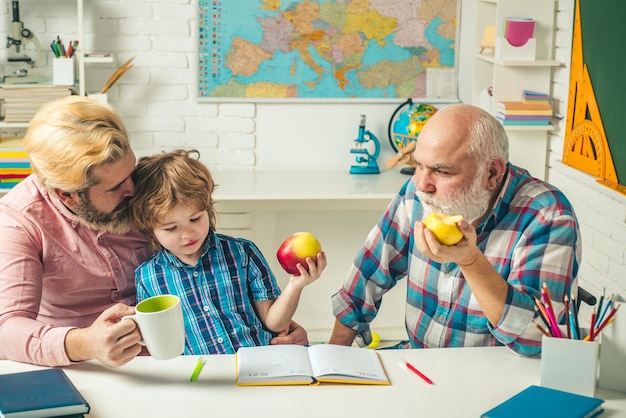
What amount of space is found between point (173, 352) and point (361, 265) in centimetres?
76

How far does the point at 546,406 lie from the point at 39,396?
0.95 metres

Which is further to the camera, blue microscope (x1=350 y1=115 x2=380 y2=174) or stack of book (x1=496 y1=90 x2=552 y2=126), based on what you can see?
blue microscope (x1=350 y1=115 x2=380 y2=174)

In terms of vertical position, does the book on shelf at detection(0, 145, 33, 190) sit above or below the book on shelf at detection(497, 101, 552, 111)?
below

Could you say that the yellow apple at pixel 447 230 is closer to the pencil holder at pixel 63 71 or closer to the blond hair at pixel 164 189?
the blond hair at pixel 164 189

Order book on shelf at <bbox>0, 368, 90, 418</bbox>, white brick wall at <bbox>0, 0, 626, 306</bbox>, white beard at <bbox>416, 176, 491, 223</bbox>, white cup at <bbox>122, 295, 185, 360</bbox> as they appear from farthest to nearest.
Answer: white brick wall at <bbox>0, 0, 626, 306</bbox>
white beard at <bbox>416, 176, 491, 223</bbox>
white cup at <bbox>122, 295, 185, 360</bbox>
book on shelf at <bbox>0, 368, 90, 418</bbox>

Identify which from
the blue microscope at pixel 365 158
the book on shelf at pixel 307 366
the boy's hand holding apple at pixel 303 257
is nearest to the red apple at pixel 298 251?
the boy's hand holding apple at pixel 303 257

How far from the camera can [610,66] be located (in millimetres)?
3105

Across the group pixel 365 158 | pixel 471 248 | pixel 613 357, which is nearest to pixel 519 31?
pixel 365 158

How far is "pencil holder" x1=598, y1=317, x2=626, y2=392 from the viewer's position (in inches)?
65.1

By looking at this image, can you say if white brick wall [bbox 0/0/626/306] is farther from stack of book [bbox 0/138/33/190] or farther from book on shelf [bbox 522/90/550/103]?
stack of book [bbox 0/138/33/190]

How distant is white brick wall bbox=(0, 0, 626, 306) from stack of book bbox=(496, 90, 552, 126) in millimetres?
74

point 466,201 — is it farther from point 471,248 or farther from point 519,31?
point 519,31

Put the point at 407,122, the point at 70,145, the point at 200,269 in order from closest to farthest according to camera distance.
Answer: the point at 70,145, the point at 200,269, the point at 407,122

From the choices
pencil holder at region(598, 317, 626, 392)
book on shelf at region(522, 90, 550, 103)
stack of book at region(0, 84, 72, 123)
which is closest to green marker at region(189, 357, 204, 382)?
pencil holder at region(598, 317, 626, 392)
